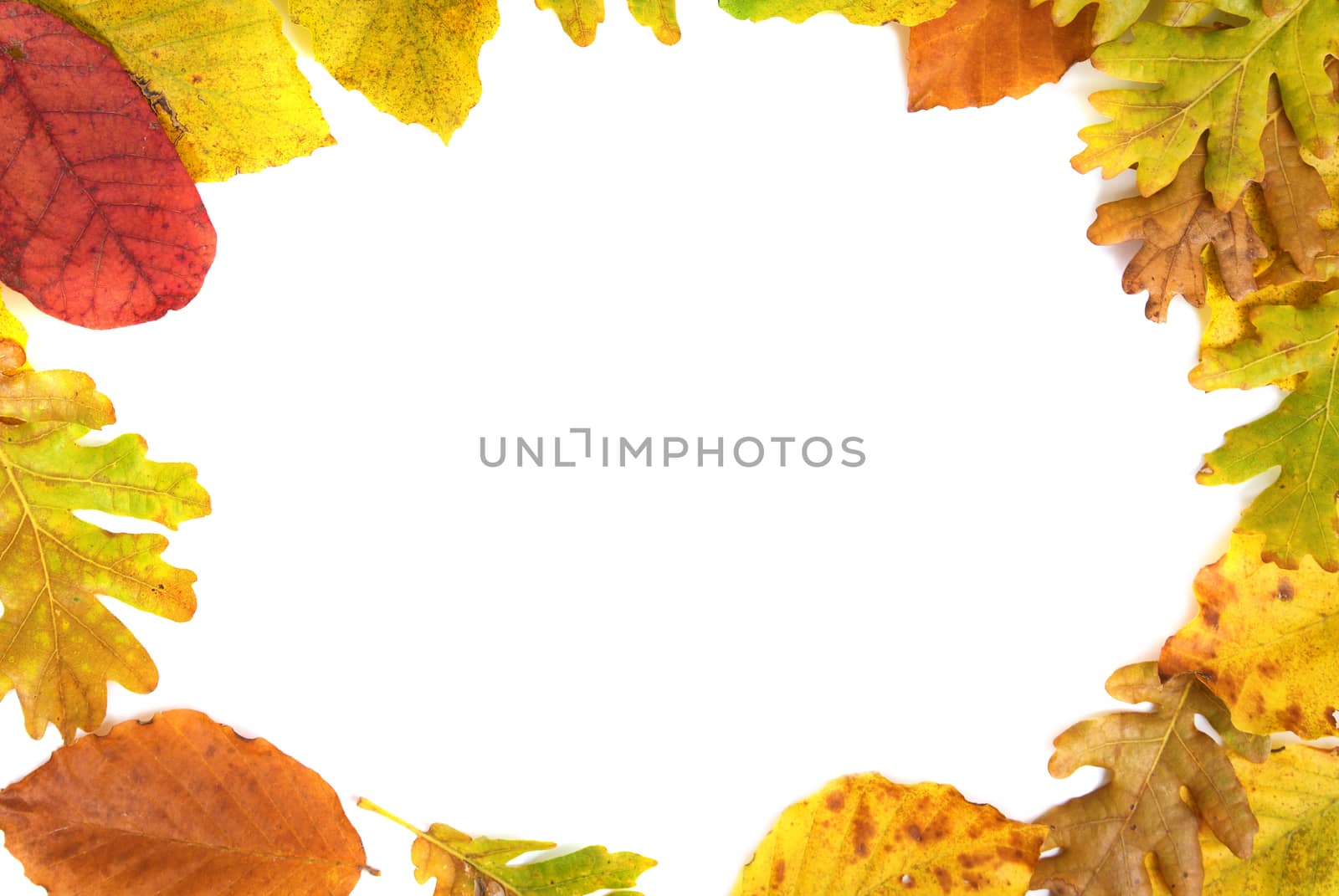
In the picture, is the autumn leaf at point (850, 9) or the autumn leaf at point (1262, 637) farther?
the autumn leaf at point (1262, 637)

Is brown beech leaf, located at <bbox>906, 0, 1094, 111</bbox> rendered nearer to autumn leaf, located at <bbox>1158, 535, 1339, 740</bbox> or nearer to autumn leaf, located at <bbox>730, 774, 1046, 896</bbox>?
autumn leaf, located at <bbox>1158, 535, 1339, 740</bbox>

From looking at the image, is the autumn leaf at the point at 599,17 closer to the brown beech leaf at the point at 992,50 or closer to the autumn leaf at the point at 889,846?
the brown beech leaf at the point at 992,50

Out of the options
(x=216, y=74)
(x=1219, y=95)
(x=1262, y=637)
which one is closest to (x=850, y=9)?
(x=1219, y=95)

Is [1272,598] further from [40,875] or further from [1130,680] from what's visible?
[40,875]

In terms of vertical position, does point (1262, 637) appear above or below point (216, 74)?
below

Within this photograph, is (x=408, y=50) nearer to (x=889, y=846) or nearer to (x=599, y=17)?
(x=599, y=17)

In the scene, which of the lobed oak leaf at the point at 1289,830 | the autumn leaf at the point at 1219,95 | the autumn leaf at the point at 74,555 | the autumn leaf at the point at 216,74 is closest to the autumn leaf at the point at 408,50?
the autumn leaf at the point at 216,74

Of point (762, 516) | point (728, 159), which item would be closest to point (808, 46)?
point (728, 159)

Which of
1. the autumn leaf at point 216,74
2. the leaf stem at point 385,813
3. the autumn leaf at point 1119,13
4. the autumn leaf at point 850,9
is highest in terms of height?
the autumn leaf at point 1119,13
